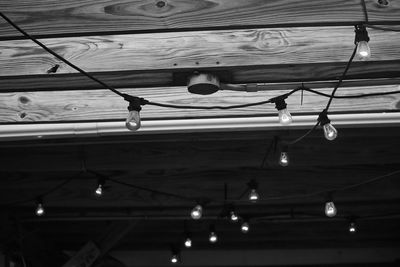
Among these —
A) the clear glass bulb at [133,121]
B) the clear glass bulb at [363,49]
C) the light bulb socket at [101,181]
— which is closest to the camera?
the clear glass bulb at [363,49]

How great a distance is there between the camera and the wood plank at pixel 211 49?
245 centimetres

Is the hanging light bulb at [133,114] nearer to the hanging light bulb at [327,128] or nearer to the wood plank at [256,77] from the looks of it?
the wood plank at [256,77]

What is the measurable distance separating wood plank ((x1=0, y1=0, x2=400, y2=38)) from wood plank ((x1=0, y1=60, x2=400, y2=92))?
0.33 metres

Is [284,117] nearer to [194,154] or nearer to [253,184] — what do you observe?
[194,154]

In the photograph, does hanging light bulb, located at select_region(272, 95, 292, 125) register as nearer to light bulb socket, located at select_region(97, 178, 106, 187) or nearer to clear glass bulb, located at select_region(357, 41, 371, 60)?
clear glass bulb, located at select_region(357, 41, 371, 60)

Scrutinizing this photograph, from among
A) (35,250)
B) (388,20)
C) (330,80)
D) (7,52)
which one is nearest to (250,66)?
(330,80)

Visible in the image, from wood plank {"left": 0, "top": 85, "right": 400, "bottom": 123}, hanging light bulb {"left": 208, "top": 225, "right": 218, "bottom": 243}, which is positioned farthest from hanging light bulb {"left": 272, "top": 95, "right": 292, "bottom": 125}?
hanging light bulb {"left": 208, "top": 225, "right": 218, "bottom": 243}

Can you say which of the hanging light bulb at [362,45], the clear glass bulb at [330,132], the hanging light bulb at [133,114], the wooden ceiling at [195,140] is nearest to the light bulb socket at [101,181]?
the wooden ceiling at [195,140]

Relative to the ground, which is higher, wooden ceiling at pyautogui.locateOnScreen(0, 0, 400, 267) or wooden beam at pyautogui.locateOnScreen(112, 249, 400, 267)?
wooden beam at pyautogui.locateOnScreen(112, 249, 400, 267)

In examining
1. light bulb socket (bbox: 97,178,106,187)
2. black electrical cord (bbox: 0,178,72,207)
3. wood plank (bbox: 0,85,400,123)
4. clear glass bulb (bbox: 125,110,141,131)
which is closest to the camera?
clear glass bulb (bbox: 125,110,141,131)

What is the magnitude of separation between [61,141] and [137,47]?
111 cm

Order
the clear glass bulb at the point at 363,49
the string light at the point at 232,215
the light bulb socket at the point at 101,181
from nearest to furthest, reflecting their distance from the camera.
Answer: the clear glass bulb at the point at 363,49, the light bulb socket at the point at 101,181, the string light at the point at 232,215

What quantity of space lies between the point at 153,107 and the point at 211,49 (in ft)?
2.08

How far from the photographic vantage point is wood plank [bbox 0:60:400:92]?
247 centimetres
